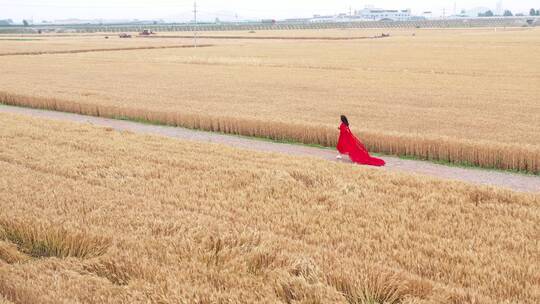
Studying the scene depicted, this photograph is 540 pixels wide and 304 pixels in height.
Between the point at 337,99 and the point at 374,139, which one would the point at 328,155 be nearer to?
the point at 374,139

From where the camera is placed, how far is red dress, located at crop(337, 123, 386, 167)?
50.2ft

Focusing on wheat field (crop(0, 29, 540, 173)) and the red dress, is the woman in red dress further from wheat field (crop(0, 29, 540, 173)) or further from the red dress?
wheat field (crop(0, 29, 540, 173))

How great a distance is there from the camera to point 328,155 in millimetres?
17078

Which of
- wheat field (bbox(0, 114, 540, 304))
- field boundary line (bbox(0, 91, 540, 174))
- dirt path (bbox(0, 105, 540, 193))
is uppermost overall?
wheat field (bbox(0, 114, 540, 304))

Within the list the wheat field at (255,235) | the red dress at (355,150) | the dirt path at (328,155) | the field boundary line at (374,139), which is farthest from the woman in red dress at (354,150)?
the wheat field at (255,235)

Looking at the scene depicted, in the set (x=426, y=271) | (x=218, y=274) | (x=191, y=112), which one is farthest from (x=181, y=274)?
(x=191, y=112)

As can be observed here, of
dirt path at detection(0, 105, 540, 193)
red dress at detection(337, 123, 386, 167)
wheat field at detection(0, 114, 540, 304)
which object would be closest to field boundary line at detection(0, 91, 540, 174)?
dirt path at detection(0, 105, 540, 193)

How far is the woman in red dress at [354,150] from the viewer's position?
15281 millimetres

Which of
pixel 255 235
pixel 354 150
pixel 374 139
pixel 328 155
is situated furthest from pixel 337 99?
pixel 255 235

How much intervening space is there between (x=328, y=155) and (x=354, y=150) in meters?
1.71

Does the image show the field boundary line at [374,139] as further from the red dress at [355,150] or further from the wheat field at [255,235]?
the wheat field at [255,235]

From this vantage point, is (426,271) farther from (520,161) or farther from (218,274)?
(520,161)

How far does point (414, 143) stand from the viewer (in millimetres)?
16438

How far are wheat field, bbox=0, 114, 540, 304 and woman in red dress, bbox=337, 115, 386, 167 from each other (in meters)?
2.68
